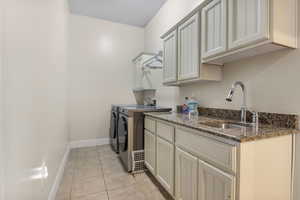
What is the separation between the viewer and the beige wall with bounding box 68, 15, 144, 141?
3.42m

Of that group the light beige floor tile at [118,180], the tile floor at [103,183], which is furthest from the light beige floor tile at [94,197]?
the light beige floor tile at [118,180]

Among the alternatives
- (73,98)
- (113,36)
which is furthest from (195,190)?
(113,36)

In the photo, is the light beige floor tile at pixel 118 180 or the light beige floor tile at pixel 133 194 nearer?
the light beige floor tile at pixel 133 194

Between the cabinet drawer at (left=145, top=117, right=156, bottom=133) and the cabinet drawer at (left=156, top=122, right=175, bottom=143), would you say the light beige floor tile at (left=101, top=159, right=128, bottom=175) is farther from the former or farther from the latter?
the cabinet drawer at (left=156, top=122, right=175, bottom=143)

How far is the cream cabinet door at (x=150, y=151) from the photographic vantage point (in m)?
1.99

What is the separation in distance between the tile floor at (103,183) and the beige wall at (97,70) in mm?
917

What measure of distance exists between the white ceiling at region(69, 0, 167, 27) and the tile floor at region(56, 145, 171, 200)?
287 cm

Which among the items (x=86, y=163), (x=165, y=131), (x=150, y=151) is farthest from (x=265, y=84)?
(x=86, y=163)

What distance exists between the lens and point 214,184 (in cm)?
106

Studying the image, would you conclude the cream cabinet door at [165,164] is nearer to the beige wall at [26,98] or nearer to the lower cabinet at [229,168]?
the lower cabinet at [229,168]

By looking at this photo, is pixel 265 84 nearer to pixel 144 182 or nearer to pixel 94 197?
pixel 144 182

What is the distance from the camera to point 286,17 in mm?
1061

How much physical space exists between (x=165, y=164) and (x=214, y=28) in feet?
4.69

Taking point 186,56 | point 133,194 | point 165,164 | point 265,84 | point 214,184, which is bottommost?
point 133,194
